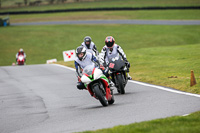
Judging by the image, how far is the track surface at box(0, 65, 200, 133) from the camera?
27.8 ft

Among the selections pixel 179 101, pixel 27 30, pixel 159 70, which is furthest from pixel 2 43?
pixel 179 101

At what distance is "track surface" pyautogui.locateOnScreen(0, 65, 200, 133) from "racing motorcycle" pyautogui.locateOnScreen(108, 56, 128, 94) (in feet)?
1.19

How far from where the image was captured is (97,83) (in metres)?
10.4

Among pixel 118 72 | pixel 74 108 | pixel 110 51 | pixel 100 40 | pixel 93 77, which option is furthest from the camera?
pixel 100 40

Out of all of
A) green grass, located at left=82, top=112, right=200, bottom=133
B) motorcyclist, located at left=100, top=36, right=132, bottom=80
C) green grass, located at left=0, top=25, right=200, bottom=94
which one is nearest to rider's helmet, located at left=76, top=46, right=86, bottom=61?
motorcyclist, located at left=100, top=36, right=132, bottom=80

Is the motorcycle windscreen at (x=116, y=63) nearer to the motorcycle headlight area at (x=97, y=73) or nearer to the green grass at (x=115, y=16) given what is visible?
the motorcycle headlight area at (x=97, y=73)

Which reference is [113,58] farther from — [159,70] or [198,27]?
[198,27]

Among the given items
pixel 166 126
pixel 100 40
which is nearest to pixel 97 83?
pixel 166 126

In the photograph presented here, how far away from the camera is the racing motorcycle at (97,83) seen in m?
10.3

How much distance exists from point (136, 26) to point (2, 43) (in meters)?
17.2

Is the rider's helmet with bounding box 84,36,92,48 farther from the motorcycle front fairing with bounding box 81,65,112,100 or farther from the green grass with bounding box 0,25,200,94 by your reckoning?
the green grass with bounding box 0,25,200,94

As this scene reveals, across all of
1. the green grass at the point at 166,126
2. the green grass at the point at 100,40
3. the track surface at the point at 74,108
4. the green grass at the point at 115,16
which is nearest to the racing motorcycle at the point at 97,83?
the track surface at the point at 74,108

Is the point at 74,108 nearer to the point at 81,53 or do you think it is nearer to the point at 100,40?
the point at 81,53

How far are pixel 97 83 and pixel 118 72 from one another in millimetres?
2633
